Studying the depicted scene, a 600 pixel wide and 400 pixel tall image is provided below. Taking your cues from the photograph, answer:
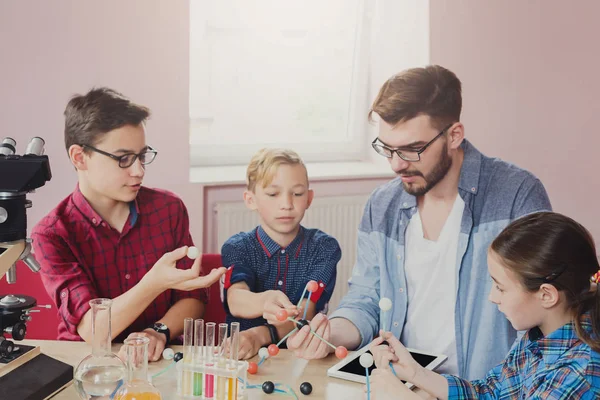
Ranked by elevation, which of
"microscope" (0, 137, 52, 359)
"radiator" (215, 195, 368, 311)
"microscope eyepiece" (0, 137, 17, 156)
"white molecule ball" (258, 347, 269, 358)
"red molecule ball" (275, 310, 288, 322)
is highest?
"microscope eyepiece" (0, 137, 17, 156)

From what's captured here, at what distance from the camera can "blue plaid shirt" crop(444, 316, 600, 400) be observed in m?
1.78

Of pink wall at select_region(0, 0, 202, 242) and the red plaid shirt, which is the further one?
pink wall at select_region(0, 0, 202, 242)

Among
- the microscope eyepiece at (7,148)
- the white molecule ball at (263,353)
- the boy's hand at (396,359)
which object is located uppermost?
the microscope eyepiece at (7,148)

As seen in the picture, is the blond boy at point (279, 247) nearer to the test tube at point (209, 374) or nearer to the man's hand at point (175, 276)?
the man's hand at point (175, 276)

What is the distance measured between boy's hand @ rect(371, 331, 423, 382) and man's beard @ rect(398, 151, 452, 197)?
68 centimetres

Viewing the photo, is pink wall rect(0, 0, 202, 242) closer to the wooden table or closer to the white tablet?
the wooden table

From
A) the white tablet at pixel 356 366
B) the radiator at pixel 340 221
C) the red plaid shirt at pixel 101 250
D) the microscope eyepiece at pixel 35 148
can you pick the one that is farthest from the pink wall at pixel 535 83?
the microscope eyepiece at pixel 35 148

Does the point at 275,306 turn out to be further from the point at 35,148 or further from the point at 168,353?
the point at 35,148

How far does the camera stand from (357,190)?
4.57 metres

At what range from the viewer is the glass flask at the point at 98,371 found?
176cm

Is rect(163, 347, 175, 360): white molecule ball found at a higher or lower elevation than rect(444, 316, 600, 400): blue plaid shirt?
lower

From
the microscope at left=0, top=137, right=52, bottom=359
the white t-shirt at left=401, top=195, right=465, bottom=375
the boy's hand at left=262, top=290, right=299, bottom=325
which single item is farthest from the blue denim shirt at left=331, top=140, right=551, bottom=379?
the microscope at left=0, top=137, right=52, bottom=359

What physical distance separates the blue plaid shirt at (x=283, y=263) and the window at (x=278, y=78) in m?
1.90

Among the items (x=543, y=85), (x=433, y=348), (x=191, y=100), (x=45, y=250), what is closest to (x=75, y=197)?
(x=45, y=250)
